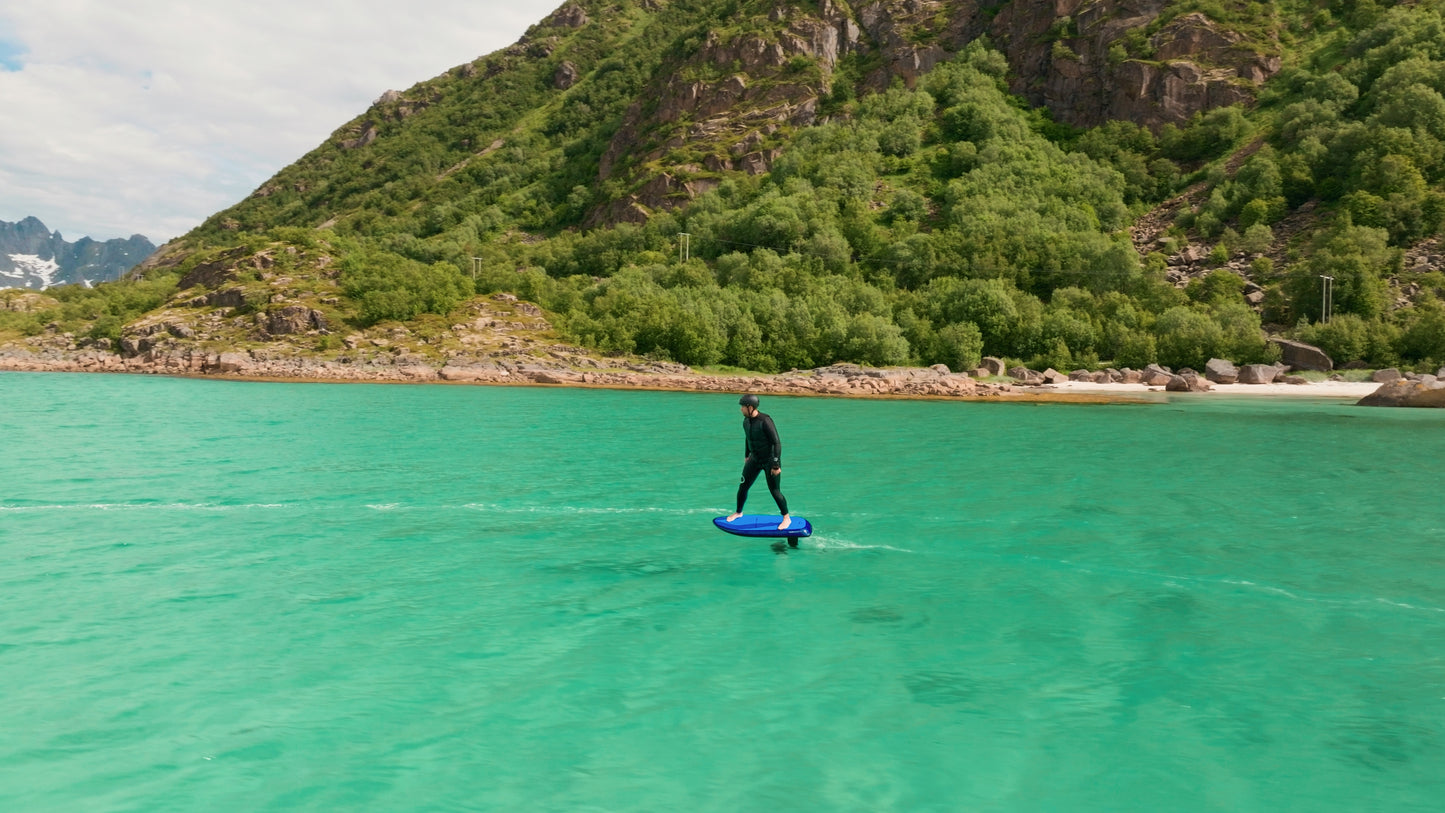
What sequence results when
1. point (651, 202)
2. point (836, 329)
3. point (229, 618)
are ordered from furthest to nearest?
point (651, 202) < point (836, 329) < point (229, 618)

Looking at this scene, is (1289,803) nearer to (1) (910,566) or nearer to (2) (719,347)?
(1) (910,566)

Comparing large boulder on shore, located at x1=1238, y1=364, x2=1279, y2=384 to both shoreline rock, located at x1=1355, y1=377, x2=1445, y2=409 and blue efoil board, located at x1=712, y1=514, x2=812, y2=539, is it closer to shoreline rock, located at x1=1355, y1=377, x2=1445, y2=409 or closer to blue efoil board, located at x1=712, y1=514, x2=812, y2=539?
shoreline rock, located at x1=1355, y1=377, x2=1445, y2=409

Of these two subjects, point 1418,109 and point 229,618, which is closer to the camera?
point 229,618

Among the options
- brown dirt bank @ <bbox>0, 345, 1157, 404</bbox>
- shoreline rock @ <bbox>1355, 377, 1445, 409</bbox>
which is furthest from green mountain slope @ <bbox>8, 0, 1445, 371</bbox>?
shoreline rock @ <bbox>1355, 377, 1445, 409</bbox>

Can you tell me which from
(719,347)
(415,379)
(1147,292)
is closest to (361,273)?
(415,379)

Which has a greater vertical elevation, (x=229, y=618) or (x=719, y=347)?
(x=719, y=347)

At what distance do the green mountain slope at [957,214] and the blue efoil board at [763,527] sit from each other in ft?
265

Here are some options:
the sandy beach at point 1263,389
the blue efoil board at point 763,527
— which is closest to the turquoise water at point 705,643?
the blue efoil board at point 763,527

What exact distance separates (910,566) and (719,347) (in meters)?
84.8

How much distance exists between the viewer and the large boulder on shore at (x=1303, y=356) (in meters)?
86.6

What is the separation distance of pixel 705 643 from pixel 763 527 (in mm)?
5317

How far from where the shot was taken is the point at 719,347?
331 feet

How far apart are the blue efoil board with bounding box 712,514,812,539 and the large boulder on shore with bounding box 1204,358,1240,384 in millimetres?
82374

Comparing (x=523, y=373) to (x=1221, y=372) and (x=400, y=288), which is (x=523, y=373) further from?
(x=1221, y=372)
